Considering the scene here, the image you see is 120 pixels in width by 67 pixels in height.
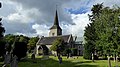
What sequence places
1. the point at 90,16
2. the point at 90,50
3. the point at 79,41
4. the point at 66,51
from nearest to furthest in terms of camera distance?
1. the point at 90,50
2. the point at 90,16
3. the point at 66,51
4. the point at 79,41

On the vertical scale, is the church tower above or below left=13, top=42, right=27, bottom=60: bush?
above

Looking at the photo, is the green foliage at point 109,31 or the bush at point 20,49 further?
the bush at point 20,49

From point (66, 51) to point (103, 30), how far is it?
47435mm

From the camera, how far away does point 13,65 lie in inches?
829

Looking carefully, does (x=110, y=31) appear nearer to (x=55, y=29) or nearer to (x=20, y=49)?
(x=20, y=49)

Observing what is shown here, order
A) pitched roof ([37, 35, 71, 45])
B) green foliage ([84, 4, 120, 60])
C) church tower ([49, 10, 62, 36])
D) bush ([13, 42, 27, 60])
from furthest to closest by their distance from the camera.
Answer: church tower ([49, 10, 62, 36]) → pitched roof ([37, 35, 71, 45]) → bush ([13, 42, 27, 60]) → green foliage ([84, 4, 120, 60])

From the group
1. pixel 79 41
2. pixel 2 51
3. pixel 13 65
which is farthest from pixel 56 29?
pixel 13 65

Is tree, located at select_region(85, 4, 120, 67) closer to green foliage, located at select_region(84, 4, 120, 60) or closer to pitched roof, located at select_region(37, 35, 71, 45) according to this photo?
green foliage, located at select_region(84, 4, 120, 60)

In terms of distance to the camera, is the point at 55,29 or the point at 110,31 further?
the point at 55,29

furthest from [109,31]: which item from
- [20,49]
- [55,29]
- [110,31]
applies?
[55,29]

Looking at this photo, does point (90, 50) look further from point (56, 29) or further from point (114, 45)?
point (56, 29)

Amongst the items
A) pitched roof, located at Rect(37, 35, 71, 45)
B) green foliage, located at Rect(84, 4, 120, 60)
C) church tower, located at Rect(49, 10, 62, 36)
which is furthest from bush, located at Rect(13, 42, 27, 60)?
church tower, located at Rect(49, 10, 62, 36)

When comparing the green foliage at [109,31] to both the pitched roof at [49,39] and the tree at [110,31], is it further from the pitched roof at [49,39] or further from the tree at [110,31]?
the pitched roof at [49,39]

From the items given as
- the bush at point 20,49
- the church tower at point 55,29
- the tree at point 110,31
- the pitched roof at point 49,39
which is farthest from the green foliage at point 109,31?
the church tower at point 55,29
